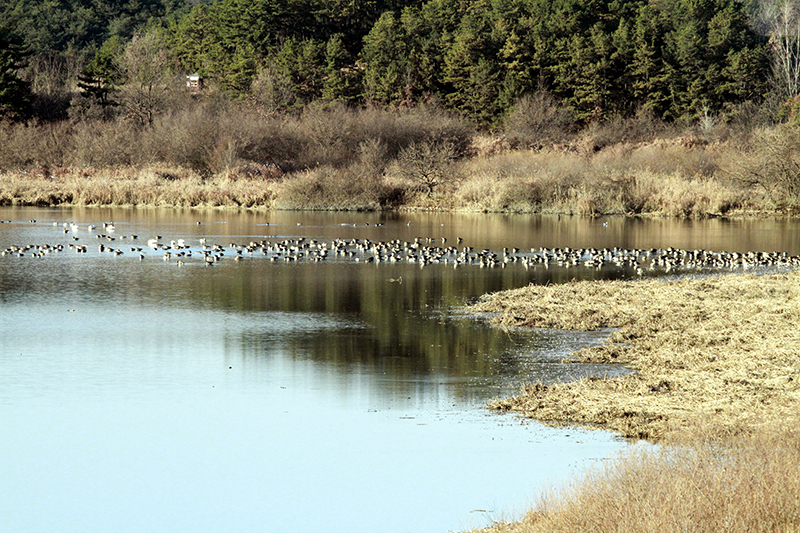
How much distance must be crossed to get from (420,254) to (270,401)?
1633 cm

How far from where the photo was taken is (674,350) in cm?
1332

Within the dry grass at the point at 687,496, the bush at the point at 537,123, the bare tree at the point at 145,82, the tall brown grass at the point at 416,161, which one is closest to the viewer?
the dry grass at the point at 687,496

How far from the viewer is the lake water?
8328 millimetres

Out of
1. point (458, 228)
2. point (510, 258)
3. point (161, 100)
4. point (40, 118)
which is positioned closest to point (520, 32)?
point (161, 100)

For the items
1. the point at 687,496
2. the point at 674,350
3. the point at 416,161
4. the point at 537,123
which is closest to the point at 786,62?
the point at 537,123

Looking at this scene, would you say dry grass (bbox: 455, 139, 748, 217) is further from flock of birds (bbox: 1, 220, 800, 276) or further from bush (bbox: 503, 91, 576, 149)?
bush (bbox: 503, 91, 576, 149)

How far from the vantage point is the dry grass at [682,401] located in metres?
6.27

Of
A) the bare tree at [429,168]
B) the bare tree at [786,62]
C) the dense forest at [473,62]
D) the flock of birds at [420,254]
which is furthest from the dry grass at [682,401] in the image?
the dense forest at [473,62]

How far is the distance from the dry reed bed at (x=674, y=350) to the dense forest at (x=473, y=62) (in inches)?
2482

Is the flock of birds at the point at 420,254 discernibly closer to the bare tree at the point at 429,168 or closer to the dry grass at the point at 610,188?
the dry grass at the point at 610,188

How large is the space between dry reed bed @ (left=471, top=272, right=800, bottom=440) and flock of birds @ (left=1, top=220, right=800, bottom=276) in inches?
188

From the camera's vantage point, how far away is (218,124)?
65.2 meters

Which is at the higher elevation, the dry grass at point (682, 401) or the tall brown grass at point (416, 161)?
the tall brown grass at point (416, 161)

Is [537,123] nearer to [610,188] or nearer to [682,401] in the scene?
[610,188]
